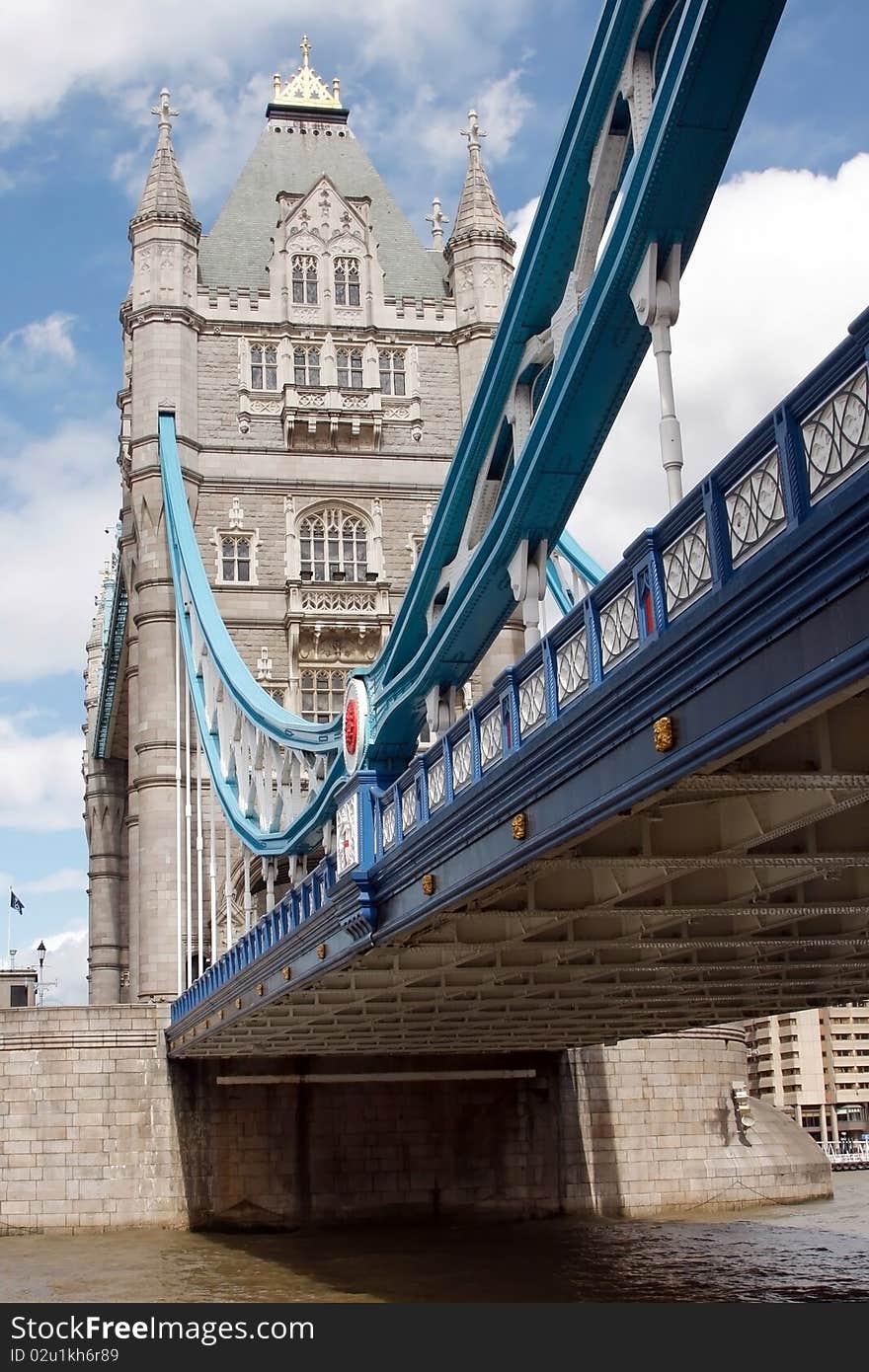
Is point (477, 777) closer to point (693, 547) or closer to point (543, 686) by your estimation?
point (543, 686)

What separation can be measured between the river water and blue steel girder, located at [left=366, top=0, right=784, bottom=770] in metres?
9.97

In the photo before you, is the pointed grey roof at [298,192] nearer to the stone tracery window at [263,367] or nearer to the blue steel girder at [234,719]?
the stone tracery window at [263,367]

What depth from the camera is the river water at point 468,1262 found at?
25234mm

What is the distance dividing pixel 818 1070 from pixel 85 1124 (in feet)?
334

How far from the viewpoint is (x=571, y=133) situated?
→ 15.3m

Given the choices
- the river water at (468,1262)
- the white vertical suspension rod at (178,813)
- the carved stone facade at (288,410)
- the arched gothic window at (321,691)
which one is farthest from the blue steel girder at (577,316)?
the carved stone facade at (288,410)

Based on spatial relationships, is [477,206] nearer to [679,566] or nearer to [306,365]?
[306,365]

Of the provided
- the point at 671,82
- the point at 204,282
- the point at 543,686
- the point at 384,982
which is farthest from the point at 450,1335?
the point at 204,282

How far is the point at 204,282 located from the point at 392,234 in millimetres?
6637

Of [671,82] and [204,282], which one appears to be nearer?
[671,82]

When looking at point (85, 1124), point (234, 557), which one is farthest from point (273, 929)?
point (234, 557)

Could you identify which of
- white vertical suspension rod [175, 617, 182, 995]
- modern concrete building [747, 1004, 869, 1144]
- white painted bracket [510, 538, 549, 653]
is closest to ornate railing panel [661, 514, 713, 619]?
white painted bracket [510, 538, 549, 653]

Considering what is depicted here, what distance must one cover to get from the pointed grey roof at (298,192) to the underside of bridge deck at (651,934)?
85.3ft

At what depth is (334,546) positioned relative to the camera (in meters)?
49.2
